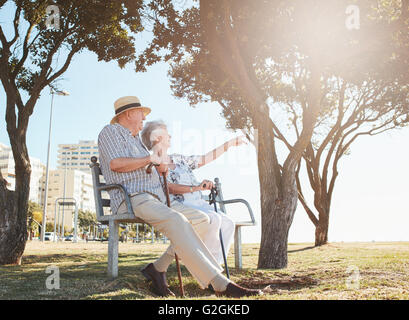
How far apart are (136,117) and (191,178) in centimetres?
161

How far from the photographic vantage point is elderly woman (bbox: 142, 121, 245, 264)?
4.44 metres

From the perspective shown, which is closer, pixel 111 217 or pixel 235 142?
pixel 111 217

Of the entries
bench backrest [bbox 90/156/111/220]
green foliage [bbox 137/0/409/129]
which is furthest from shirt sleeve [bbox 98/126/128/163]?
green foliage [bbox 137/0/409/129]

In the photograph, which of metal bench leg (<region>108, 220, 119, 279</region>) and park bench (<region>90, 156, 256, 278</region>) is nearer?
park bench (<region>90, 156, 256, 278</region>)

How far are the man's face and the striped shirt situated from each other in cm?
19

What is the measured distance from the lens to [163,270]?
4.31m

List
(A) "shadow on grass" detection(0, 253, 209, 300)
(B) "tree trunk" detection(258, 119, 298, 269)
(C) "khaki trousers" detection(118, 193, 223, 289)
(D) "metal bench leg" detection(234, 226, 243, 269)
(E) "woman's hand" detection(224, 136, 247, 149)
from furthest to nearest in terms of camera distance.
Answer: (B) "tree trunk" detection(258, 119, 298, 269) → (D) "metal bench leg" detection(234, 226, 243, 269) → (E) "woman's hand" detection(224, 136, 247, 149) → (A) "shadow on grass" detection(0, 253, 209, 300) → (C) "khaki trousers" detection(118, 193, 223, 289)

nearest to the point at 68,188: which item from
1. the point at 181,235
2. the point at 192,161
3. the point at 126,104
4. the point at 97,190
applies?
the point at 192,161

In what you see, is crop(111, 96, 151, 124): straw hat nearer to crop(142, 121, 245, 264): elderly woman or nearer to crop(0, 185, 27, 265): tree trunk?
crop(142, 121, 245, 264): elderly woman

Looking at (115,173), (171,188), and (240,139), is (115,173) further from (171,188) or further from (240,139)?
(240,139)

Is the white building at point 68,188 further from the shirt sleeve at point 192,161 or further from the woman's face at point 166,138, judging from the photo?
the woman's face at point 166,138

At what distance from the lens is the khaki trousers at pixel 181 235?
3.28 meters

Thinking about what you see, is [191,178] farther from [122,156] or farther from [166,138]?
[122,156]

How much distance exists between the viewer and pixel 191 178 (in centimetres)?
572
